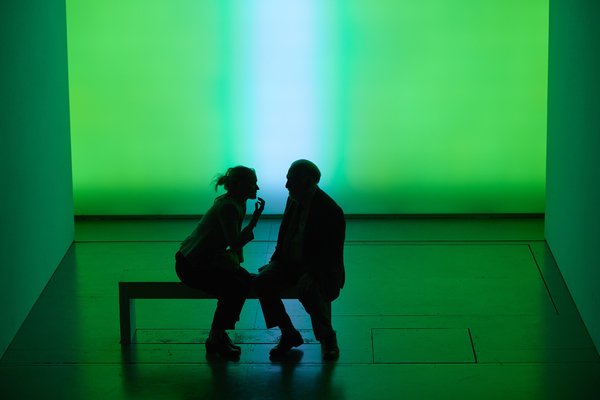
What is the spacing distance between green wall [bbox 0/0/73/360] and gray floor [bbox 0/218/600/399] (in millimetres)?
237

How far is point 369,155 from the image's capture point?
348 inches

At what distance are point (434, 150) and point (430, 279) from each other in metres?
2.20

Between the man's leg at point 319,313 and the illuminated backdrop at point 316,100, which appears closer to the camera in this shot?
the man's leg at point 319,313

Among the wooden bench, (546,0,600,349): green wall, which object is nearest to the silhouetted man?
the wooden bench

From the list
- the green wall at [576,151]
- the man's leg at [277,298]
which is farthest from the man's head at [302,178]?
the green wall at [576,151]

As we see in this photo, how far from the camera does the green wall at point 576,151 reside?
5.79 metres

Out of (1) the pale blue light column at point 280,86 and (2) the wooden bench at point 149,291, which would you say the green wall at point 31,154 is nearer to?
(2) the wooden bench at point 149,291

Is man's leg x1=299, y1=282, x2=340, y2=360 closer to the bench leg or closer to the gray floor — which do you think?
the gray floor

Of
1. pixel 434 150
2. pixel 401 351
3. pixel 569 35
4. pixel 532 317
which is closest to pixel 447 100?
pixel 434 150

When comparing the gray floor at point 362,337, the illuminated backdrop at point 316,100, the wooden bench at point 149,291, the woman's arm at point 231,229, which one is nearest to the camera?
the gray floor at point 362,337

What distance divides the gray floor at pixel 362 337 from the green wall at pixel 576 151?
0.25 m

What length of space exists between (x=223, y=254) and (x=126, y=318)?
847mm

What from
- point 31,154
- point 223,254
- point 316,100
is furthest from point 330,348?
point 316,100

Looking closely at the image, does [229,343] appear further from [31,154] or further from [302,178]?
[31,154]
